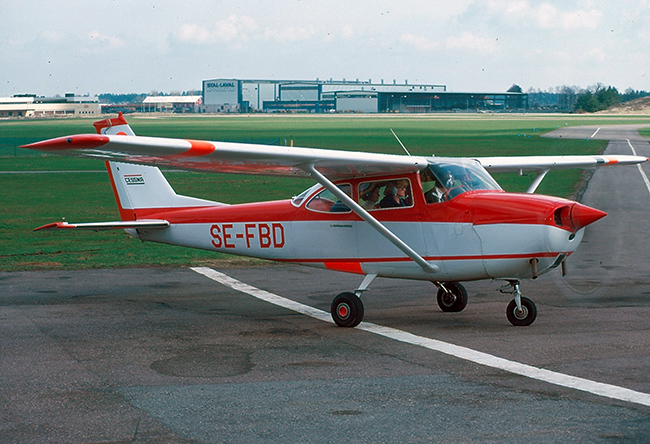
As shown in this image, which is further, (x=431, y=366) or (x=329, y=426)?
(x=431, y=366)

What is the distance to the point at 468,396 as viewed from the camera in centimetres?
730

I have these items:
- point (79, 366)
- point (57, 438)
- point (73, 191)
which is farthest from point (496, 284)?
point (73, 191)

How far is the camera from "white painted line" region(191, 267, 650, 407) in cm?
732

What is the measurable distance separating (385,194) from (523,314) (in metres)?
2.45

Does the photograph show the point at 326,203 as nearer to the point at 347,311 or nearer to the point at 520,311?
the point at 347,311

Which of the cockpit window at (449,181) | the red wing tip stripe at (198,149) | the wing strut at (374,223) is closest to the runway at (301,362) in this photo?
the wing strut at (374,223)

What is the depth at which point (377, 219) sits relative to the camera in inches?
426

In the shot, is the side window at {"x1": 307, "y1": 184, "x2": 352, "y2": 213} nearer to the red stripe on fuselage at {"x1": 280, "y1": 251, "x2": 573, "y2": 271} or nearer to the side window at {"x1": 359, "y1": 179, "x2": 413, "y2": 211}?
the side window at {"x1": 359, "y1": 179, "x2": 413, "y2": 211}

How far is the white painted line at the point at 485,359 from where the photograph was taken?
24.0 ft

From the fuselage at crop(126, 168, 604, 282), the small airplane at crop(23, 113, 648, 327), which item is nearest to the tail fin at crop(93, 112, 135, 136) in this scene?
the small airplane at crop(23, 113, 648, 327)

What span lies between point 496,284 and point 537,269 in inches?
156

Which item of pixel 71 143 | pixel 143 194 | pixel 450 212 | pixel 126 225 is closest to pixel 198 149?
pixel 71 143

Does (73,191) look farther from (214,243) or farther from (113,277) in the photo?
(214,243)

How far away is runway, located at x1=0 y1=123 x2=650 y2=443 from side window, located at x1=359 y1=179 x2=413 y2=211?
5.31ft
